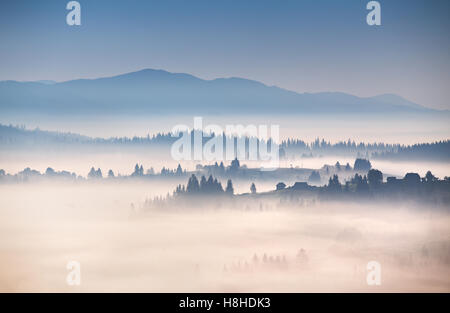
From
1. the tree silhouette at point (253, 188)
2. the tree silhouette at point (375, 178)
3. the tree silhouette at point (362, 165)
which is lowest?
the tree silhouette at point (253, 188)

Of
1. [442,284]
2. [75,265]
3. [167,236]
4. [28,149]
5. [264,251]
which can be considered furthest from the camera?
[28,149]

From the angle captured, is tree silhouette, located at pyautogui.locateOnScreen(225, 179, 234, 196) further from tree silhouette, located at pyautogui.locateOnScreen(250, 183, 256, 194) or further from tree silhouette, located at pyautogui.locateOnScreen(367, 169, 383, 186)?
tree silhouette, located at pyautogui.locateOnScreen(367, 169, 383, 186)

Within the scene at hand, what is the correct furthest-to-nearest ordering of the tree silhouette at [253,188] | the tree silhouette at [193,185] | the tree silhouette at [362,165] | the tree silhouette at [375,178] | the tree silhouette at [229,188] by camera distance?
the tree silhouette at [229,188] < the tree silhouette at [193,185] < the tree silhouette at [253,188] < the tree silhouette at [362,165] < the tree silhouette at [375,178]

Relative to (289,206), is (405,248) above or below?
below

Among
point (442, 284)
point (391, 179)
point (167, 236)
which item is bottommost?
point (442, 284)

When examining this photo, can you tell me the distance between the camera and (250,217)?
29875mm

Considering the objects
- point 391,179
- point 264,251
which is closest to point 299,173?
point 391,179

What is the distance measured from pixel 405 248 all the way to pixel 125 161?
17.7 meters

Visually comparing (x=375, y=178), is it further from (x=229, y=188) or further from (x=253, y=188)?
(x=229, y=188)

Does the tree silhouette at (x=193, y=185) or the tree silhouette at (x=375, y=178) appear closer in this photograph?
the tree silhouette at (x=375, y=178)

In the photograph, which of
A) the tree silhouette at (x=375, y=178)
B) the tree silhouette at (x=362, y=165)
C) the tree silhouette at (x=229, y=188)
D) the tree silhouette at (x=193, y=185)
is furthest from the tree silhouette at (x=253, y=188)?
the tree silhouette at (x=375, y=178)

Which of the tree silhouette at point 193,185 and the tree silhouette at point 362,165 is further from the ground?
the tree silhouette at point 362,165

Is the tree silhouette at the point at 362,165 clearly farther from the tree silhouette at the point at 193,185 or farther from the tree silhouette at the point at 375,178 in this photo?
the tree silhouette at the point at 193,185

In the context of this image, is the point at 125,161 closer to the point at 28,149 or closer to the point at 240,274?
the point at 28,149
